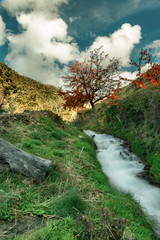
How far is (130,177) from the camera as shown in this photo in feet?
18.4

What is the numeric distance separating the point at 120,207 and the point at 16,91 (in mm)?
19560

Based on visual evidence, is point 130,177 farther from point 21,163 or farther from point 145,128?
point 21,163

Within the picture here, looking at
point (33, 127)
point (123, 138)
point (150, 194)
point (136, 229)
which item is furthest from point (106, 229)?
point (123, 138)

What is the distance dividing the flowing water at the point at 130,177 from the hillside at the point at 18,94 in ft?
45.3

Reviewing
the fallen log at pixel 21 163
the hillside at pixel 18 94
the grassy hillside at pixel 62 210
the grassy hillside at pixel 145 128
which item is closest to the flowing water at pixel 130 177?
the grassy hillside at pixel 145 128

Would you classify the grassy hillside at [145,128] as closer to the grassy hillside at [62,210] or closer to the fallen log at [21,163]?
the grassy hillside at [62,210]

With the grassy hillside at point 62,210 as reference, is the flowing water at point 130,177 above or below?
below

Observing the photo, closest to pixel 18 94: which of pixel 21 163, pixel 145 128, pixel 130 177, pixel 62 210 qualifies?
pixel 145 128

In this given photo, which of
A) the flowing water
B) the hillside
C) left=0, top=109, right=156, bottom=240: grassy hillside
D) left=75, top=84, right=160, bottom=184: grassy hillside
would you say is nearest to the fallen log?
left=0, top=109, right=156, bottom=240: grassy hillside

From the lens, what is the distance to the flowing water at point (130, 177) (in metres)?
4.06

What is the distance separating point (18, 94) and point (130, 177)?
17.9 meters

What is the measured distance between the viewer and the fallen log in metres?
2.39

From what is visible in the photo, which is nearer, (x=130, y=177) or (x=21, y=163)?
(x=21, y=163)

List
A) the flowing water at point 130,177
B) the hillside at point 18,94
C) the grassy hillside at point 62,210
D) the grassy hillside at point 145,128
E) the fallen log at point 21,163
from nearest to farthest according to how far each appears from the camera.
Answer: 1. the grassy hillside at point 62,210
2. the fallen log at point 21,163
3. the flowing water at point 130,177
4. the grassy hillside at point 145,128
5. the hillside at point 18,94
